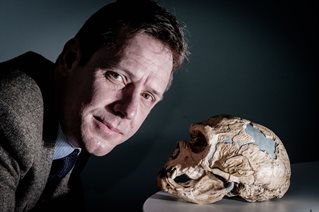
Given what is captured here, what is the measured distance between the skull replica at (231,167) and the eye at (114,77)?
214 mm

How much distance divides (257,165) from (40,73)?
544mm

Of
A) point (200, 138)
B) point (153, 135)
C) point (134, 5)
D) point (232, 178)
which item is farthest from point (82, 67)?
point (153, 135)

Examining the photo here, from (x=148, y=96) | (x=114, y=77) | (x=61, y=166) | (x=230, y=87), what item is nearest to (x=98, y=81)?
(x=114, y=77)

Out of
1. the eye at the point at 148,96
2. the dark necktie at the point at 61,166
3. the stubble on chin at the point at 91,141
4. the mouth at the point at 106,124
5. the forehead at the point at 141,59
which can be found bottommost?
the dark necktie at the point at 61,166

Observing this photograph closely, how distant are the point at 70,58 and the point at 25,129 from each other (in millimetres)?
305

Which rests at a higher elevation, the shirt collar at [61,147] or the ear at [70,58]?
the ear at [70,58]

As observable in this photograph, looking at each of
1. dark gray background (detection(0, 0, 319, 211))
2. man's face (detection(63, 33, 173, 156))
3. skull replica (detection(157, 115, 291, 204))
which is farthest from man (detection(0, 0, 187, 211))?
dark gray background (detection(0, 0, 319, 211))

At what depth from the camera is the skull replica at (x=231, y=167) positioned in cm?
85

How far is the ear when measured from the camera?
3.16 feet

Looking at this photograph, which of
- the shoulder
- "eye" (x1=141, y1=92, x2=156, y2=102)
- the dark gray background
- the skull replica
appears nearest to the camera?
the shoulder

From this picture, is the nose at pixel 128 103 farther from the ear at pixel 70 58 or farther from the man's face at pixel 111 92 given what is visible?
the ear at pixel 70 58

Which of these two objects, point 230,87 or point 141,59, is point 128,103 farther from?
point 230,87

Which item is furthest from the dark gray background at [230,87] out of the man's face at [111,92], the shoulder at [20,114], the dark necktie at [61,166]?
the shoulder at [20,114]

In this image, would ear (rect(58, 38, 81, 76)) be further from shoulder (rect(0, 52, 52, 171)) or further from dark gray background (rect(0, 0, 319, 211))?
dark gray background (rect(0, 0, 319, 211))
